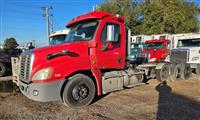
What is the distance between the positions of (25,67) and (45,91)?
963mm

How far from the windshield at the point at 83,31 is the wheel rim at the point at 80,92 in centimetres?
148

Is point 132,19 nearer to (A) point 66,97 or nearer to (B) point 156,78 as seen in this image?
(B) point 156,78

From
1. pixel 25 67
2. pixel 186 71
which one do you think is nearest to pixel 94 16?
pixel 25 67

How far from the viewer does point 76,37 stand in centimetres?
757

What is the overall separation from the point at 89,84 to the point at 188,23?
2998cm

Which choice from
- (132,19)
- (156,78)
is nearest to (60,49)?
(156,78)

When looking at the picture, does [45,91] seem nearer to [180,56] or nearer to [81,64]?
[81,64]

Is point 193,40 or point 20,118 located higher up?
point 193,40

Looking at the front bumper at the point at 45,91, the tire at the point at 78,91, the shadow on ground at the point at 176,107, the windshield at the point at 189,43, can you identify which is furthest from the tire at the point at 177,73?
the front bumper at the point at 45,91

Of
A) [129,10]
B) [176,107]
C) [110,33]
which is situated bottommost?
[176,107]

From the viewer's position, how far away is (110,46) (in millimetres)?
7668

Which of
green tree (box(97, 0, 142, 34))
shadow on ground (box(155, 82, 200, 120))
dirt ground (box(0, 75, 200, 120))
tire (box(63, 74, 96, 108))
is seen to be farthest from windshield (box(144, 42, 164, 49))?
green tree (box(97, 0, 142, 34))

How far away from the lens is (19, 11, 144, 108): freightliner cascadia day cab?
20.6ft

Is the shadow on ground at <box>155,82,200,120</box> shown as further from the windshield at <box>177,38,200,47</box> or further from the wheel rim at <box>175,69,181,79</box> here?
the windshield at <box>177,38,200,47</box>
